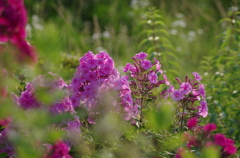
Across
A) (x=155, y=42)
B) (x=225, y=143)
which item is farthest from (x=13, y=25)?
(x=155, y=42)

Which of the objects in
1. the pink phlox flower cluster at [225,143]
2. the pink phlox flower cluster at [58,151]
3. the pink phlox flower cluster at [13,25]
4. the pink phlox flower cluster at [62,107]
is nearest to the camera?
the pink phlox flower cluster at [13,25]

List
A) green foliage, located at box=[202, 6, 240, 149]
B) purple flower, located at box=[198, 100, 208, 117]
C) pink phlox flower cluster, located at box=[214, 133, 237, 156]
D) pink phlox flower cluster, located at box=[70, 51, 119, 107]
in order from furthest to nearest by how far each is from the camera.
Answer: green foliage, located at box=[202, 6, 240, 149]
purple flower, located at box=[198, 100, 208, 117]
pink phlox flower cluster, located at box=[70, 51, 119, 107]
pink phlox flower cluster, located at box=[214, 133, 237, 156]

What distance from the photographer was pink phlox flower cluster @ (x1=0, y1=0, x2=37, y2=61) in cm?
140

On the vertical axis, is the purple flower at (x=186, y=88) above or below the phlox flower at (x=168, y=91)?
below

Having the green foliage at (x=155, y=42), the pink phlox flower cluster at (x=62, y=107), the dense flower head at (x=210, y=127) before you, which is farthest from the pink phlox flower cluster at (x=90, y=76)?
the green foliage at (x=155, y=42)

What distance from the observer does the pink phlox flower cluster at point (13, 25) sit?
1397 mm

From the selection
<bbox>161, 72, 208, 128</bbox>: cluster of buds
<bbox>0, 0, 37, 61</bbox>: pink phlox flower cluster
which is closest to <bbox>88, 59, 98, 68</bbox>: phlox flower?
<bbox>161, 72, 208, 128</bbox>: cluster of buds

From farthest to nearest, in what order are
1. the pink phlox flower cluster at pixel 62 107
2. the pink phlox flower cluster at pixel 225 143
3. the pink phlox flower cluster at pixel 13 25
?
the pink phlox flower cluster at pixel 62 107 < the pink phlox flower cluster at pixel 225 143 < the pink phlox flower cluster at pixel 13 25

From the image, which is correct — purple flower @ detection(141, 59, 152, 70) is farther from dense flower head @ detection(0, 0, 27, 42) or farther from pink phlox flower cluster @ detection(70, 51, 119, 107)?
dense flower head @ detection(0, 0, 27, 42)

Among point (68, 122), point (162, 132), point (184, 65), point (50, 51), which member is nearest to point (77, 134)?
point (68, 122)

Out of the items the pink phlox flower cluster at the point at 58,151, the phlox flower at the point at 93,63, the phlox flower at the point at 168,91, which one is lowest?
the pink phlox flower cluster at the point at 58,151

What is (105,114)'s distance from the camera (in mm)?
2109

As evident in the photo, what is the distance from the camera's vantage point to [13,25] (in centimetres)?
142

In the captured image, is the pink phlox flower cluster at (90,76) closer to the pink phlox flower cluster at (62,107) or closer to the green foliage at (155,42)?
the pink phlox flower cluster at (62,107)
